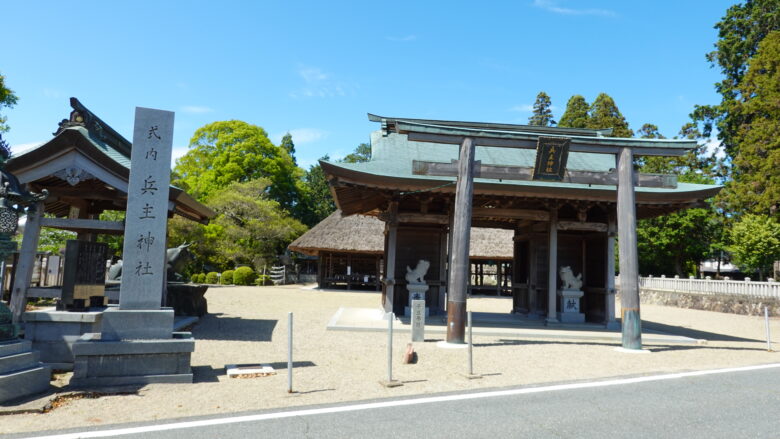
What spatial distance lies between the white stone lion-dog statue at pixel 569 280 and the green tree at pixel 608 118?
105 feet

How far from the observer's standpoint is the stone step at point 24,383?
5098 millimetres

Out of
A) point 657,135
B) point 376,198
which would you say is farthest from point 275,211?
point 657,135

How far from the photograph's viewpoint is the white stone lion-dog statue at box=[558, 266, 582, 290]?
44.7 ft

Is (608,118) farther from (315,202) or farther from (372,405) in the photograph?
(372,405)

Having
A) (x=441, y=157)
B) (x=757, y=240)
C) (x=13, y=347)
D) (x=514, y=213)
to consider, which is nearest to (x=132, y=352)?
(x=13, y=347)

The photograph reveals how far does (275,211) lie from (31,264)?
1013 inches

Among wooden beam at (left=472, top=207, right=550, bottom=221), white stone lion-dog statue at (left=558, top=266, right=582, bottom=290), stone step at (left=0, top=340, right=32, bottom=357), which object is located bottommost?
stone step at (left=0, top=340, right=32, bottom=357)

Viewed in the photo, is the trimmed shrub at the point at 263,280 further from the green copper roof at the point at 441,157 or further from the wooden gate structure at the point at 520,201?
the green copper roof at the point at 441,157

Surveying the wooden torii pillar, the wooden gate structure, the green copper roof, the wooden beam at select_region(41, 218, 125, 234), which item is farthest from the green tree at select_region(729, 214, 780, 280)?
the wooden beam at select_region(41, 218, 125, 234)

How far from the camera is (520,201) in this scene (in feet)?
45.3

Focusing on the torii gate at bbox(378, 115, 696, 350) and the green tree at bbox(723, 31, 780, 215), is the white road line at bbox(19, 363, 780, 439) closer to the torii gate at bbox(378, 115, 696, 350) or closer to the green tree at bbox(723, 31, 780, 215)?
the torii gate at bbox(378, 115, 696, 350)

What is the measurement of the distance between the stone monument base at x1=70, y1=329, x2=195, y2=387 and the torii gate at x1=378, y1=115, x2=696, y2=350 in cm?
526

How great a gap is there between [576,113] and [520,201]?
35.1 m

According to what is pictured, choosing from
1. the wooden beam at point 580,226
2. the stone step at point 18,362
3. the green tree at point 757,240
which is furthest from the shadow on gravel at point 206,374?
the green tree at point 757,240
